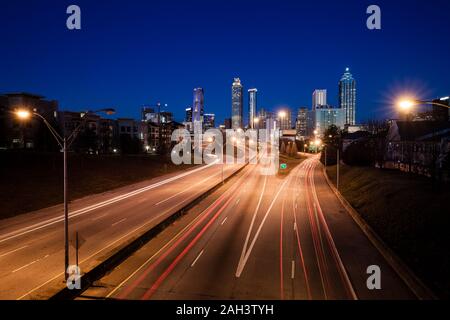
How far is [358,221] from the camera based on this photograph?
79.6 feet

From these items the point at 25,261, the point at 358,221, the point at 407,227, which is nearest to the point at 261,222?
the point at 358,221

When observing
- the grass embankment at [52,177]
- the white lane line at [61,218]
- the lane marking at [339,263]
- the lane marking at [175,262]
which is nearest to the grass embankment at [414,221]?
the lane marking at [339,263]

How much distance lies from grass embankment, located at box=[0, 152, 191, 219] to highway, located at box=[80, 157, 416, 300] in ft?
53.4

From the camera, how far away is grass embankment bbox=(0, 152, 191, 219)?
3127 cm

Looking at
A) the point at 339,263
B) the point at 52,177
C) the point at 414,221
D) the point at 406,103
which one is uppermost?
the point at 406,103

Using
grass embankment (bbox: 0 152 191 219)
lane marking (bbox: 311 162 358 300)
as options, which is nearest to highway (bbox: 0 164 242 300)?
grass embankment (bbox: 0 152 191 219)

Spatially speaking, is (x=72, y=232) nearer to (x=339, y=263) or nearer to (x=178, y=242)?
(x=178, y=242)

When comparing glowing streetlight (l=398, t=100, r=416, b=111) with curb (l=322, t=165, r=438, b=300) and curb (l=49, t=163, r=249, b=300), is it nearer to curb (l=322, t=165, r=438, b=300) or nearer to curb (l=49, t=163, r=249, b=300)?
curb (l=322, t=165, r=438, b=300)

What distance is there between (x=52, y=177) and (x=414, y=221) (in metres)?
39.8

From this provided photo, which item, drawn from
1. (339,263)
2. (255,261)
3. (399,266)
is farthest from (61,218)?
(399,266)

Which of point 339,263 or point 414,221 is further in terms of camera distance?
point 414,221

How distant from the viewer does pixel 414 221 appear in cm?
1928

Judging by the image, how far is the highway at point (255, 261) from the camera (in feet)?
41.9
